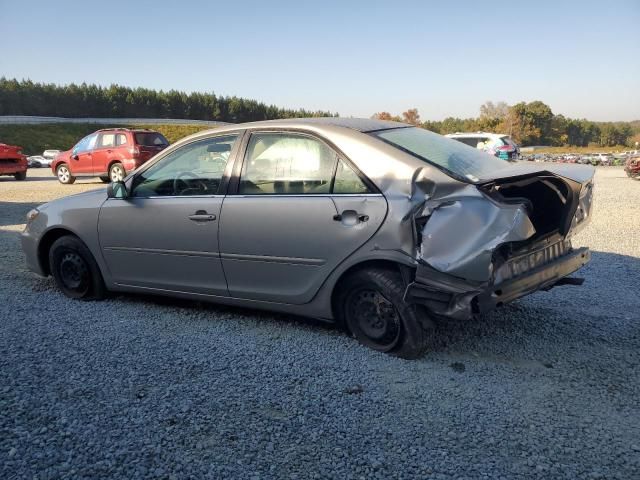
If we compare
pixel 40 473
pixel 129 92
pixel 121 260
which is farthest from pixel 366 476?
pixel 129 92

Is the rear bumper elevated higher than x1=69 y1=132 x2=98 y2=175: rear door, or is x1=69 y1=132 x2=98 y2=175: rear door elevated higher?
x1=69 y1=132 x2=98 y2=175: rear door

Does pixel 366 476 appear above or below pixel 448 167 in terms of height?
below

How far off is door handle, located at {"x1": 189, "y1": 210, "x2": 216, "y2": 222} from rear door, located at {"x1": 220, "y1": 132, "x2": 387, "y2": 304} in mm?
94

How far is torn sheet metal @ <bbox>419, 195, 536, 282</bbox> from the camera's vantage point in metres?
3.10

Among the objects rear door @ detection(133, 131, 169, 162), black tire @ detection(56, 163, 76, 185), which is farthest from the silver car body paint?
black tire @ detection(56, 163, 76, 185)

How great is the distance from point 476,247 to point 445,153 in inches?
38.1

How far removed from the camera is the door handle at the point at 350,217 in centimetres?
346

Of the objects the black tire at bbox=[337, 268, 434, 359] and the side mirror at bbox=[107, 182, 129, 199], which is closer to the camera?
the black tire at bbox=[337, 268, 434, 359]

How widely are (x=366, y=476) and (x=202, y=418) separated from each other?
0.94 metres

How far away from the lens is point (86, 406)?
2.87m

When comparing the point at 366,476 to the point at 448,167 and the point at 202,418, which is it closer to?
the point at 202,418

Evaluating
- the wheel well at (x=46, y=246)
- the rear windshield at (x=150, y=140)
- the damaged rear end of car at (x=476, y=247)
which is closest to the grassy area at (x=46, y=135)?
the rear windshield at (x=150, y=140)

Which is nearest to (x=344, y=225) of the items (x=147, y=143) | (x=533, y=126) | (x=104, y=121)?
(x=147, y=143)

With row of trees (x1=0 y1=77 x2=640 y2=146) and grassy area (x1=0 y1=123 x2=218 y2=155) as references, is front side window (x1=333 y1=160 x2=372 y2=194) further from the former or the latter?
row of trees (x1=0 y1=77 x2=640 y2=146)
